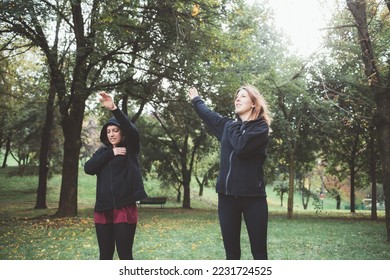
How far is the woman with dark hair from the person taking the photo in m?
3.16

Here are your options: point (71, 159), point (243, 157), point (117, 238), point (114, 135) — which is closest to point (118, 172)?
point (114, 135)

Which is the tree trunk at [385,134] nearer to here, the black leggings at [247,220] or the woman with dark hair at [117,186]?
the black leggings at [247,220]

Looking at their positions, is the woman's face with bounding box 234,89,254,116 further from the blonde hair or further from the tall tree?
the tall tree

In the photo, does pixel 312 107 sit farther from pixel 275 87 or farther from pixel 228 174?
pixel 228 174

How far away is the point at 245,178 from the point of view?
2773mm

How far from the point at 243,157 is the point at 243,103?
0.46 m

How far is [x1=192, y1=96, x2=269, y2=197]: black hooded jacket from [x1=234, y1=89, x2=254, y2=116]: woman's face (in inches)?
3.4

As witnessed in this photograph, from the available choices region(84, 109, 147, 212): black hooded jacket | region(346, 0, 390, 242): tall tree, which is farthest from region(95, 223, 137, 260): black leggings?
region(346, 0, 390, 242): tall tree

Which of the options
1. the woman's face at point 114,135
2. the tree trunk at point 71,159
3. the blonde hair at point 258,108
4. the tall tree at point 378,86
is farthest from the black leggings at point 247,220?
the tree trunk at point 71,159

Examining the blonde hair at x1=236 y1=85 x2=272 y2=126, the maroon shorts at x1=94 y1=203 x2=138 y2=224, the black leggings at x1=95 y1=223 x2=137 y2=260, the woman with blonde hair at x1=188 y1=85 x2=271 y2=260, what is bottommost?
the black leggings at x1=95 y1=223 x2=137 y2=260

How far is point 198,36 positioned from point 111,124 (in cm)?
473

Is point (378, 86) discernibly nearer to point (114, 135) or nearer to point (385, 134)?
point (385, 134)
